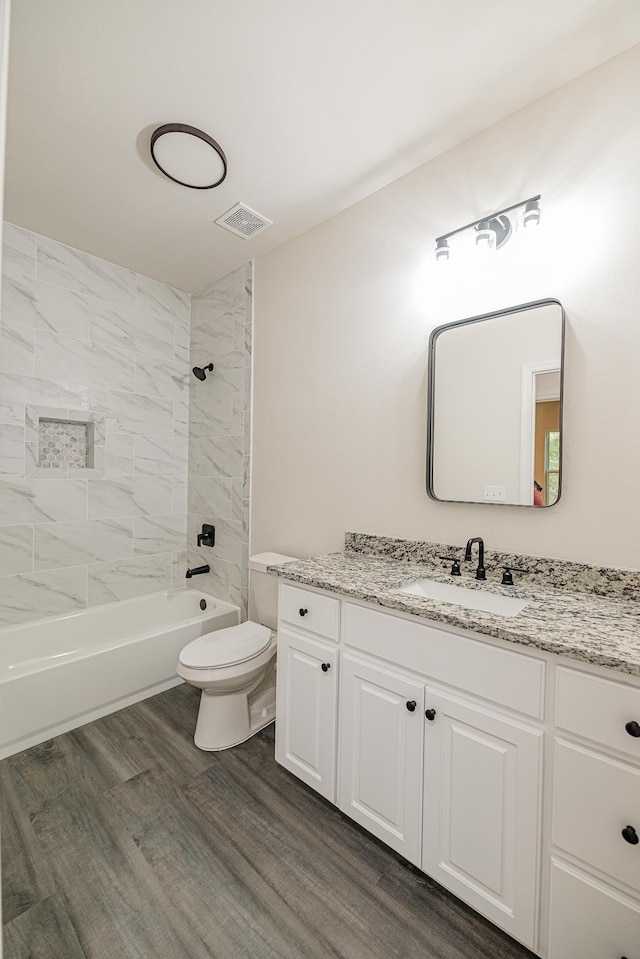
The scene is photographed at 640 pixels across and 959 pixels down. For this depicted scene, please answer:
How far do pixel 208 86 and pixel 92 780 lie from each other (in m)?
2.74

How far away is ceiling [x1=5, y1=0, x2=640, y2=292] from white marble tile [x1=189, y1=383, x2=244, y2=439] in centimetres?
112

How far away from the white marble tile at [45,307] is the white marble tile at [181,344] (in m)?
Result: 0.61

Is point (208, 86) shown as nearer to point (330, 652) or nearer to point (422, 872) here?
point (330, 652)

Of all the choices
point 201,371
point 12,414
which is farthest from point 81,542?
point 201,371

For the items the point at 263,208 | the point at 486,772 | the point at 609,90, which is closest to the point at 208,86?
the point at 263,208

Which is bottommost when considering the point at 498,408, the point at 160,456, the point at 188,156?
the point at 160,456

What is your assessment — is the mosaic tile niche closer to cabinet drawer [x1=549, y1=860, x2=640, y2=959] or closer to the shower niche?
the shower niche

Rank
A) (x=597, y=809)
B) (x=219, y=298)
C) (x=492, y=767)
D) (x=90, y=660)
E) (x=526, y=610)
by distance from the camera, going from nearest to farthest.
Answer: (x=597, y=809), (x=492, y=767), (x=526, y=610), (x=90, y=660), (x=219, y=298)

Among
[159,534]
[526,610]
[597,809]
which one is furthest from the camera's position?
[159,534]

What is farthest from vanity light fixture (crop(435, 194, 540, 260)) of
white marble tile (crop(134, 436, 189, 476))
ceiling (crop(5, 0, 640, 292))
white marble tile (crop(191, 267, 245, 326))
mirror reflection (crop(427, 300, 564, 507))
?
white marble tile (crop(134, 436, 189, 476))

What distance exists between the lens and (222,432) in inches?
116

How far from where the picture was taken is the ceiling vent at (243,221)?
2199 mm

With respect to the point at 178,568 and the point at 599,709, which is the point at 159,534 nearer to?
the point at 178,568

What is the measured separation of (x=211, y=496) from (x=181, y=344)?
1173 mm
